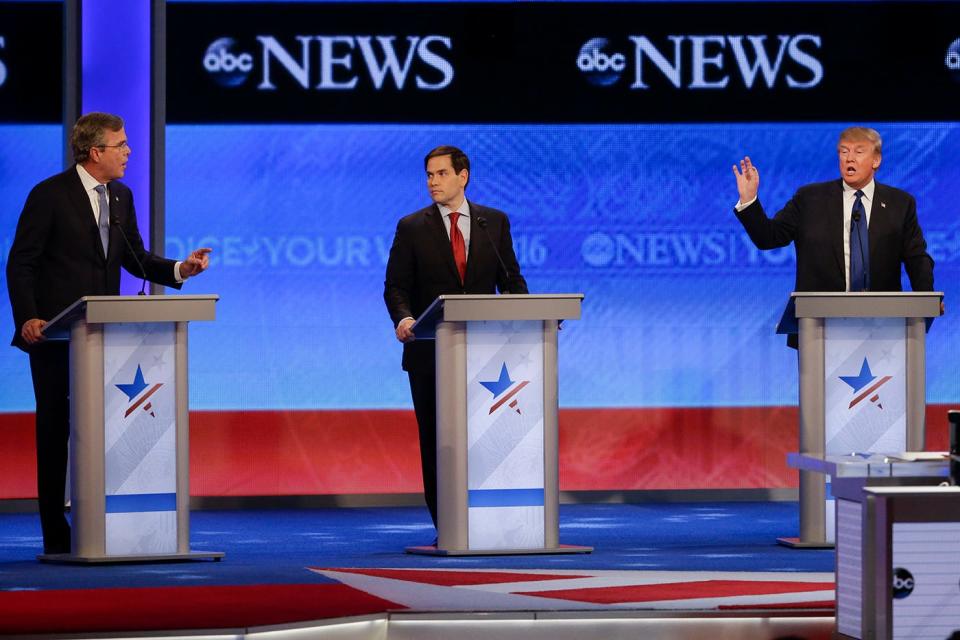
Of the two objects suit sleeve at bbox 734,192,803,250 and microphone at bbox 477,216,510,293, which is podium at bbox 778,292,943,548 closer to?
suit sleeve at bbox 734,192,803,250

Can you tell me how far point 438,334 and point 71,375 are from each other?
3.96ft

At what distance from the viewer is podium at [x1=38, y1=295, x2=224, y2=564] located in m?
5.15

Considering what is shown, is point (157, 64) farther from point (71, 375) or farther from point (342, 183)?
point (71, 375)

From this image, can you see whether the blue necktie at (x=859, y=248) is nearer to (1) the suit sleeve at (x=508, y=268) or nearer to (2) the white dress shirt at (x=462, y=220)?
(1) the suit sleeve at (x=508, y=268)

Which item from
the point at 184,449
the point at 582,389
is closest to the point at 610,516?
the point at 582,389

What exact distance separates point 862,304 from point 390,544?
1968 mm

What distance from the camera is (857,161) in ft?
19.4

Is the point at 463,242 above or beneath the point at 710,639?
above

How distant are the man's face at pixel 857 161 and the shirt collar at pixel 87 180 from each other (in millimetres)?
2694

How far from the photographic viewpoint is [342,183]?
8039 millimetres

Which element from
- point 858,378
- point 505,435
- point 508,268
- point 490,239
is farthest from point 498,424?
point 858,378

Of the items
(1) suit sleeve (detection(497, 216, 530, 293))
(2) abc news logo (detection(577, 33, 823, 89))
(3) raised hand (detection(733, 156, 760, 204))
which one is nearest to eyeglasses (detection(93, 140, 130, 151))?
(1) suit sleeve (detection(497, 216, 530, 293))

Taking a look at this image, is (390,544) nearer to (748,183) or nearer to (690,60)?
(748,183)

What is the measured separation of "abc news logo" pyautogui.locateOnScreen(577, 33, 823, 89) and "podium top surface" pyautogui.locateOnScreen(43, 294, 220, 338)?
3427 millimetres
